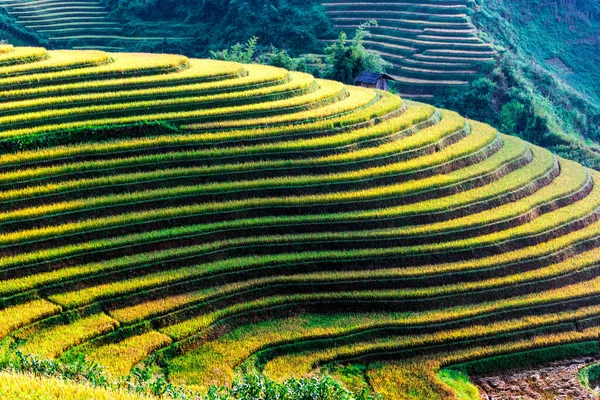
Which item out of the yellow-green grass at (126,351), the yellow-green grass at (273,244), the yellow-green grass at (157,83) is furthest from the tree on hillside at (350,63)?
the yellow-green grass at (126,351)

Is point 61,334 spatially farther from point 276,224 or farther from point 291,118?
point 291,118

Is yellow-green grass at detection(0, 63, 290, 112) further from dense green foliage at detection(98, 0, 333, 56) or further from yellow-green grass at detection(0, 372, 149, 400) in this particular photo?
dense green foliage at detection(98, 0, 333, 56)

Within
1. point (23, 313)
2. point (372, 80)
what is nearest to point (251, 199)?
point (23, 313)

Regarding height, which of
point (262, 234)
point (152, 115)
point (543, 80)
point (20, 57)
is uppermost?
point (20, 57)

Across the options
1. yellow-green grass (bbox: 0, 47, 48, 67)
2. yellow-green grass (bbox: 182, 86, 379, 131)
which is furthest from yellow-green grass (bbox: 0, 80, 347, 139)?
yellow-green grass (bbox: 0, 47, 48, 67)

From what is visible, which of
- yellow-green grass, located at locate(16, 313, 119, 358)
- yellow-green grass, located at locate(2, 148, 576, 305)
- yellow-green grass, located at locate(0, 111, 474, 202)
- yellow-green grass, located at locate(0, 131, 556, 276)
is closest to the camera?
yellow-green grass, located at locate(16, 313, 119, 358)

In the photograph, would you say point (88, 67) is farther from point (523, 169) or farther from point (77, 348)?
point (523, 169)
